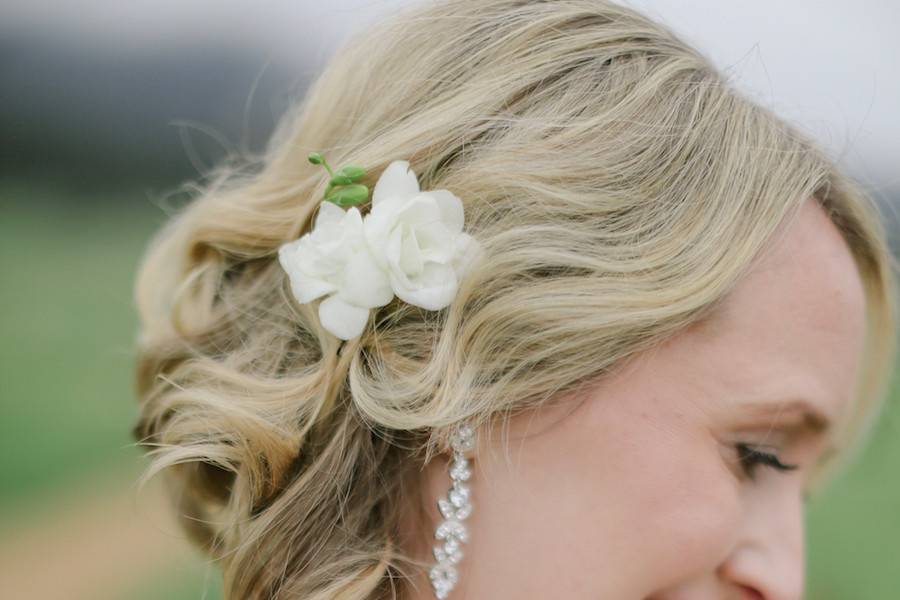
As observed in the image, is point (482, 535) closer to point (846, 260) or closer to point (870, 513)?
point (846, 260)

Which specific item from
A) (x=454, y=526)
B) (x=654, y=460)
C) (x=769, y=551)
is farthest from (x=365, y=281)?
(x=769, y=551)

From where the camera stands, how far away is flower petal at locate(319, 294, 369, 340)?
5.96ft

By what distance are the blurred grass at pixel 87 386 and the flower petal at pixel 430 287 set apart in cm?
198

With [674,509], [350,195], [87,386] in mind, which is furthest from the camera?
[87,386]

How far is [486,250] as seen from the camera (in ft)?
5.85

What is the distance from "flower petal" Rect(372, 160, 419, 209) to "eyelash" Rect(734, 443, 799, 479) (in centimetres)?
81

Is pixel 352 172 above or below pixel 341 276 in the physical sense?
above

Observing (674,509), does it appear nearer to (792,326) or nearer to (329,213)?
(792,326)

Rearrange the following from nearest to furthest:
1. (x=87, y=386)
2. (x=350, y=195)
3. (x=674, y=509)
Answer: (x=674, y=509) < (x=350, y=195) < (x=87, y=386)

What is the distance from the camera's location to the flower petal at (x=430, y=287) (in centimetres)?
176

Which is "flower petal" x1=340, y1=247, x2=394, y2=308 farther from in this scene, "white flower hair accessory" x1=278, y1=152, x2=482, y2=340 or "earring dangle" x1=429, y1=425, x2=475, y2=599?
"earring dangle" x1=429, y1=425, x2=475, y2=599

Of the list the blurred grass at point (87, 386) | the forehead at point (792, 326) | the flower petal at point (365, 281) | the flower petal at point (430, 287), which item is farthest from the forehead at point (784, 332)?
the blurred grass at point (87, 386)

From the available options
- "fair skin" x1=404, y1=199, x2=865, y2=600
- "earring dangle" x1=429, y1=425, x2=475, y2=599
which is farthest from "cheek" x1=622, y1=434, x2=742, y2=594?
"earring dangle" x1=429, y1=425, x2=475, y2=599

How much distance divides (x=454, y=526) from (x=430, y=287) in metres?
0.47
